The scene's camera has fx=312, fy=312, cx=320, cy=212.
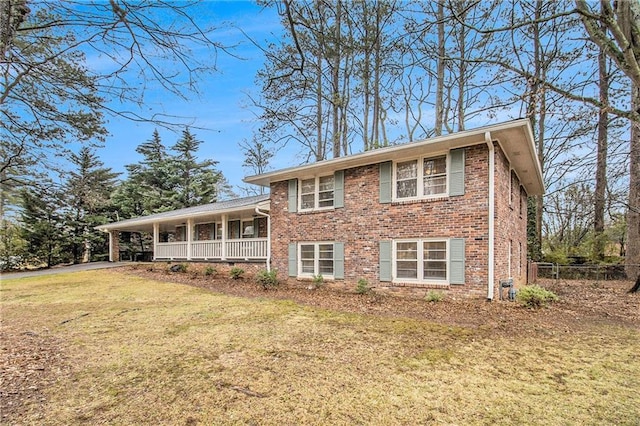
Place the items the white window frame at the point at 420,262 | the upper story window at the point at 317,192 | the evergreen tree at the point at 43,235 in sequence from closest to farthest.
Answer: the white window frame at the point at 420,262
the upper story window at the point at 317,192
the evergreen tree at the point at 43,235

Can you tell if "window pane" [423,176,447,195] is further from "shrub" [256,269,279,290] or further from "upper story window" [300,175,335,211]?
"shrub" [256,269,279,290]

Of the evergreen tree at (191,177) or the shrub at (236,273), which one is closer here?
the shrub at (236,273)

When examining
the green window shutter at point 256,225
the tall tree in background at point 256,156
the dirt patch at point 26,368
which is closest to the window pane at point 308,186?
the green window shutter at point 256,225

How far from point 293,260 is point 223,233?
492cm

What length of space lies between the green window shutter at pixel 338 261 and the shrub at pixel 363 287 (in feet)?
2.87

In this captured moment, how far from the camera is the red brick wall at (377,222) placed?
8.20 meters

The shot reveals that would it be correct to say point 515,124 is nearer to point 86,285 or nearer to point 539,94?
point 539,94

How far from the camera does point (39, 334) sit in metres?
5.68

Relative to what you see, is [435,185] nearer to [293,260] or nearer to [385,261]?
[385,261]

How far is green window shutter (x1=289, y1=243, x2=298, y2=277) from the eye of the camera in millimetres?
11797

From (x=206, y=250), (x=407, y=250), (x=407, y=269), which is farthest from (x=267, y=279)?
(x=206, y=250)

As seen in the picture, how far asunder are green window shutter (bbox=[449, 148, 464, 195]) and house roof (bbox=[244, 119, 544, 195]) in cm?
21

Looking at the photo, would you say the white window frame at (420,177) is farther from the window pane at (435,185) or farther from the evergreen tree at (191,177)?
the evergreen tree at (191,177)

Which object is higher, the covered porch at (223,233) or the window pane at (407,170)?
the window pane at (407,170)
